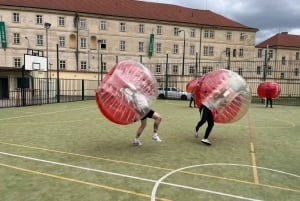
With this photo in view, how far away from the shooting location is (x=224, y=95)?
8.50 m

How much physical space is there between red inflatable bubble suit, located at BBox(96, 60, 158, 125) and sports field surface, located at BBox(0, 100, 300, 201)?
1.01m

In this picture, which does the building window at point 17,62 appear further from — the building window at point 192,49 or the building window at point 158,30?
the building window at point 192,49

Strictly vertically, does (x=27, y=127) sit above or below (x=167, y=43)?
below

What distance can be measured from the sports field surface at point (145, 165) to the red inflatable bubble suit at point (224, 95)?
3.05 ft

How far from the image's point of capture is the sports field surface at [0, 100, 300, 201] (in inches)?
193

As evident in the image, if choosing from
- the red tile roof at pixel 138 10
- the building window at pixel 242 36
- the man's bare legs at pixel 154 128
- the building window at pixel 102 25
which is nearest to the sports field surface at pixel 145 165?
the man's bare legs at pixel 154 128

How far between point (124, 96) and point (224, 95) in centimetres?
304

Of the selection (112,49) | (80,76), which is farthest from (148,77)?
(112,49)

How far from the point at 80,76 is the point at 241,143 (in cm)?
3031

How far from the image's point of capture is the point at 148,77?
298 inches

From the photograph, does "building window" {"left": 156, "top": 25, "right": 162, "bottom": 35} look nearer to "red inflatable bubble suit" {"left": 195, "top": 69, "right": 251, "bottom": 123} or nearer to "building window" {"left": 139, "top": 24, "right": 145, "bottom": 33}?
"building window" {"left": 139, "top": 24, "right": 145, "bottom": 33}

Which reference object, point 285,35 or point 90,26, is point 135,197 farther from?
point 285,35

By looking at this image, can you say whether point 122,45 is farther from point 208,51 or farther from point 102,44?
point 208,51

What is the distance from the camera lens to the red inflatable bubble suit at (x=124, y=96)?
23.1 ft
